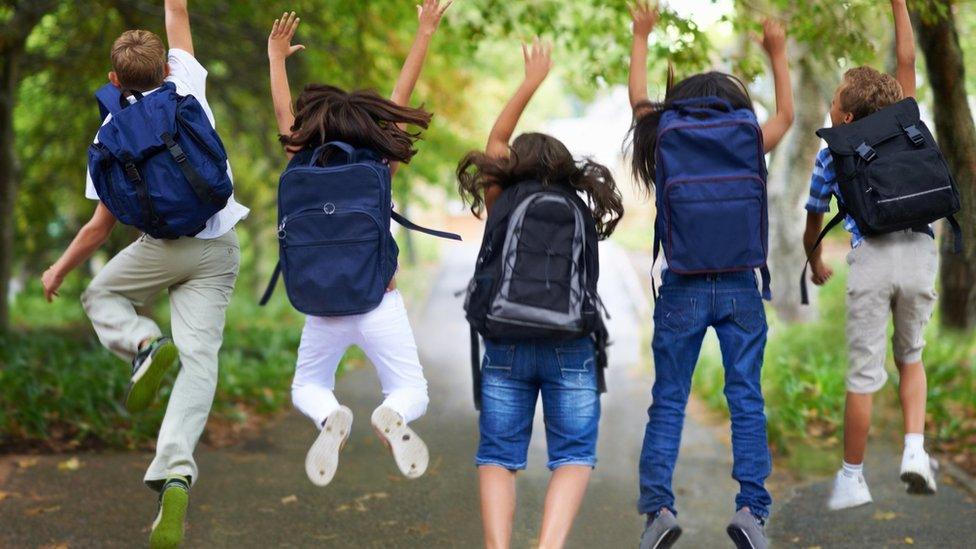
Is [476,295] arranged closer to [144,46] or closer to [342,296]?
[342,296]

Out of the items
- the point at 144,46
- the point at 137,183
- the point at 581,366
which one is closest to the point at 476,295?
the point at 581,366

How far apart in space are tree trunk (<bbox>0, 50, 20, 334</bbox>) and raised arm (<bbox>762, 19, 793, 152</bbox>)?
7690mm

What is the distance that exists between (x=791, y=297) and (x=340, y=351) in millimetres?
8871

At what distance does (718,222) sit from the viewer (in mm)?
4184

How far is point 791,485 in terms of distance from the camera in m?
6.71

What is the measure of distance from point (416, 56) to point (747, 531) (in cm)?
246

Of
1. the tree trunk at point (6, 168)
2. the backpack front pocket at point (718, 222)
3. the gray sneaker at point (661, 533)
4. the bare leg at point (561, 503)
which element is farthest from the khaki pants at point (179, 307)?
the tree trunk at point (6, 168)

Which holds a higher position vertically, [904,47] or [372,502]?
[904,47]

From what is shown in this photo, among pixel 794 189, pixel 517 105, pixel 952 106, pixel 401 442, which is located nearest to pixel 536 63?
pixel 517 105

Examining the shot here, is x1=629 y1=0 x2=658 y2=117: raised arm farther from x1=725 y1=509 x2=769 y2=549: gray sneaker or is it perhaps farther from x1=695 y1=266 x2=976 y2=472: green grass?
x1=695 y1=266 x2=976 y2=472: green grass

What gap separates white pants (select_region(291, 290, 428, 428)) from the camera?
4289 mm

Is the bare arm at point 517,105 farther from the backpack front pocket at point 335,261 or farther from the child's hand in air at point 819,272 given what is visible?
the child's hand in air at point 819,272

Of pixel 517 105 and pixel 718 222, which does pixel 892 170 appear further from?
pixel 517 105

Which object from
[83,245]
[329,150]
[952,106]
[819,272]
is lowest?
[819,272]
